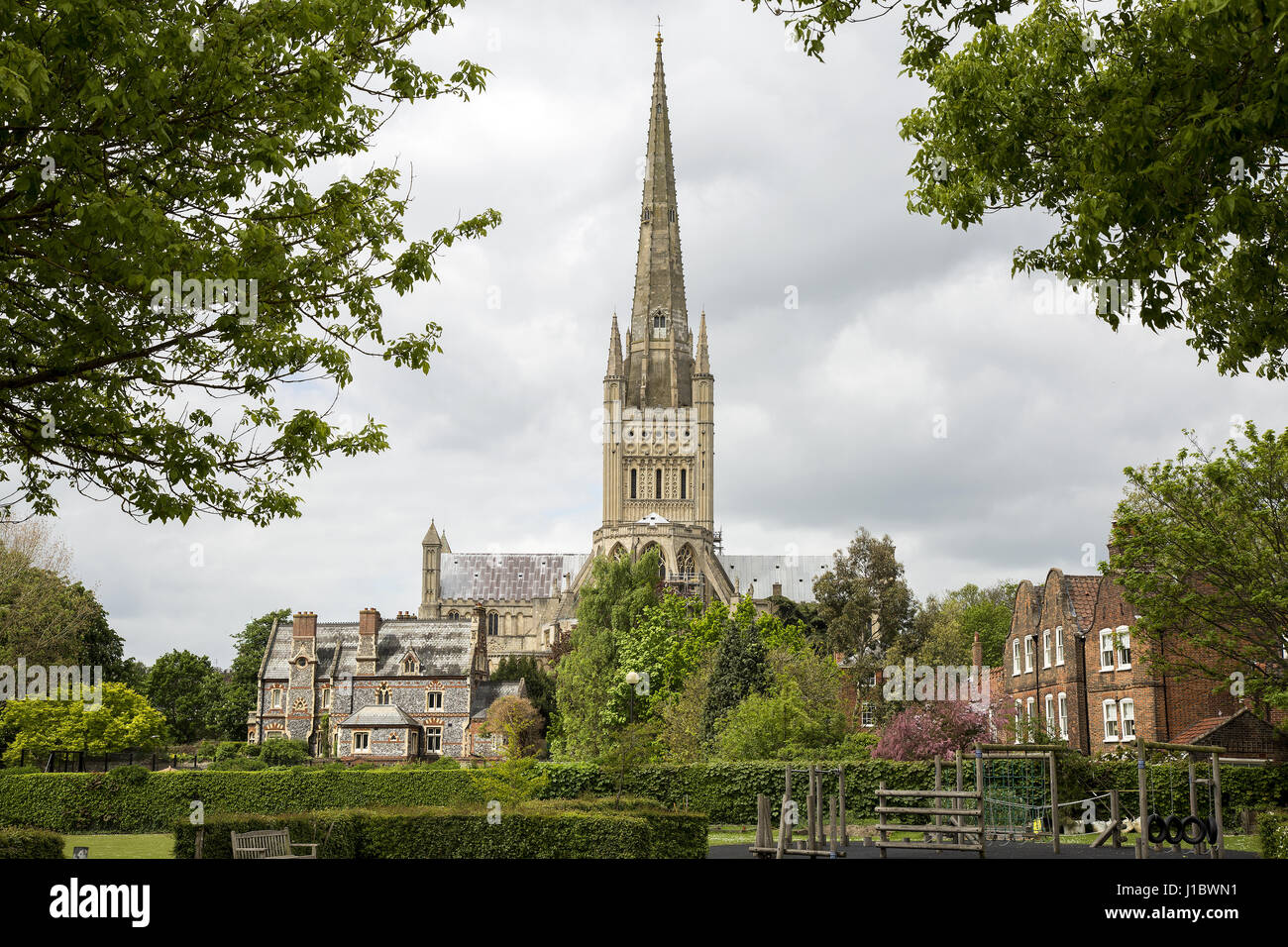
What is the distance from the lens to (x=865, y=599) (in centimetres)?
8544

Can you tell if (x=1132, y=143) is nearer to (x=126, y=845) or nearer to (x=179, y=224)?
(x=179, y=224)

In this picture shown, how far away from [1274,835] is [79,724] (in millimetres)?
55862

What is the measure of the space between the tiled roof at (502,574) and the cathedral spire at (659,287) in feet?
113

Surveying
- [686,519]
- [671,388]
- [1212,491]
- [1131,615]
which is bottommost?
[1131,615]

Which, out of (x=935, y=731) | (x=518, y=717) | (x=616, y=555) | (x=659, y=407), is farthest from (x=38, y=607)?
(x=659, y=407)

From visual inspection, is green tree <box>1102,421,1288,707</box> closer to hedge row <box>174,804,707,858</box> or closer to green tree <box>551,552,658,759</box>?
hedge row <box>174,804,707,858</box>

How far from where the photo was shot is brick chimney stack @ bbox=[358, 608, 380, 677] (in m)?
81.9

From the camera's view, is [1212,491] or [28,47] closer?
[28,47]

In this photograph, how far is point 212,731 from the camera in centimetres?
9888

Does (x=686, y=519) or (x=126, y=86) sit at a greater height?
(x=686, y=519)

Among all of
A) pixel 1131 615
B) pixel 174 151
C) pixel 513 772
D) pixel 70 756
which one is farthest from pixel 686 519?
pixel 174 151
